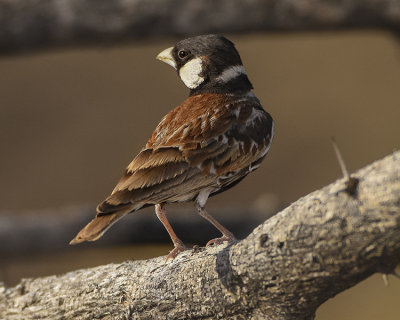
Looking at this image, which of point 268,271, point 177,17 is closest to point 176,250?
point 268,271

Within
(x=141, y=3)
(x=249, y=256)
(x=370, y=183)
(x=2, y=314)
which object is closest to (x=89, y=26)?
(x=141, y=3)

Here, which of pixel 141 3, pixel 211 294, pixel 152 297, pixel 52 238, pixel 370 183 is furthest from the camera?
pixel 52 238

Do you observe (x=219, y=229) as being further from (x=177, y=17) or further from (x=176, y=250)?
(x=177, y=17)

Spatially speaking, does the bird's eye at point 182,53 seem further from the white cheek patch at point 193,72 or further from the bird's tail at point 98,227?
the bird's tail at point 98,227

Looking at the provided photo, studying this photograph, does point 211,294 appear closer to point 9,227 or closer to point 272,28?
point 272,28

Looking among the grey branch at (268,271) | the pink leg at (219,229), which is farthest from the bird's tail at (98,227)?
the pink leg at (219,229)

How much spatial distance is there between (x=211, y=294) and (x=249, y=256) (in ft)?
1.16

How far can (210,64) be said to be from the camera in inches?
160

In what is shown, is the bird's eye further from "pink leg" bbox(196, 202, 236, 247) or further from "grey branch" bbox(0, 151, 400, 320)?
"grey branch" bbox(0, 151, 400, 320)

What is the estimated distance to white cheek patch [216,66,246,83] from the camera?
161 inches

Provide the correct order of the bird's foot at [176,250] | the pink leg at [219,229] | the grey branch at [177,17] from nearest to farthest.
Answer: the bird's foot at [176,250]
the pink leg at [219,229]
the grey branch at [177,17]

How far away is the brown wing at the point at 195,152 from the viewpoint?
321 cm

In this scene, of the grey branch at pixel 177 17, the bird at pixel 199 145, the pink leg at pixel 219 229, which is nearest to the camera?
the bird at pixel 199 145

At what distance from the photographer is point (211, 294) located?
290cm
